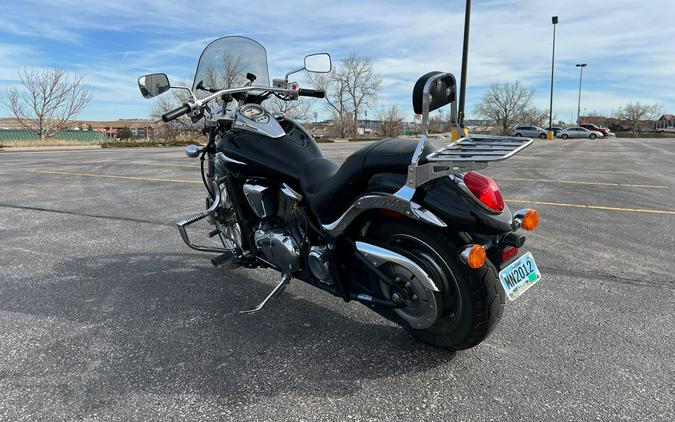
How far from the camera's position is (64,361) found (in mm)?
2734

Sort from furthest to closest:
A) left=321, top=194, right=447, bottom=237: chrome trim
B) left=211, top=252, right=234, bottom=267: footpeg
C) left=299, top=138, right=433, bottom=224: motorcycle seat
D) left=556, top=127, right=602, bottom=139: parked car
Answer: left=556, top=127, right=602, bottom=139: parked car → left=211, top=252, right=234, bottom=267: footpeg → left=299, top=138, right=433, bottom=224: motorcycle seat → left=321, top=194, right=447, bottom=237: chrome trim

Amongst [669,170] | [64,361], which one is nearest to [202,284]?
[64,361]

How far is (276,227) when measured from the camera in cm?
330

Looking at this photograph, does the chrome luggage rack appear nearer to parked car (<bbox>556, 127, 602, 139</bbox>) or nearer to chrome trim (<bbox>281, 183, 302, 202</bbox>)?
chrome trim (<bbox>281, 183, 302, 202</bbox>)

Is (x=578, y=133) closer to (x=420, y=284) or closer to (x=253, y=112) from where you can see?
(x=253, y=112)

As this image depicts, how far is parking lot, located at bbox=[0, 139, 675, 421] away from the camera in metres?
2.31

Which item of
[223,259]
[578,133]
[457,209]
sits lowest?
[223,259]

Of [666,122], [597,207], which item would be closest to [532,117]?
[666,122]

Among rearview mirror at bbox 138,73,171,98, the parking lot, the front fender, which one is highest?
rearview mirror at bbox 138,73,171,98

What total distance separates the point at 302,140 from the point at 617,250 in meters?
3.70

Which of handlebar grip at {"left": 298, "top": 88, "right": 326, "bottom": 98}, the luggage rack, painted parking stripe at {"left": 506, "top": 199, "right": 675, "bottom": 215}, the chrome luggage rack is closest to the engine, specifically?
the chrome luggage rack

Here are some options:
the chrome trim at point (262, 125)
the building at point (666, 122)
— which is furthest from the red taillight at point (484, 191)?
the building at point (666, 122)

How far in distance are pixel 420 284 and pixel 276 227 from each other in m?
1.19

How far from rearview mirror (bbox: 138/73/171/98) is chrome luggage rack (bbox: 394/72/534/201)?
7.53 ft
